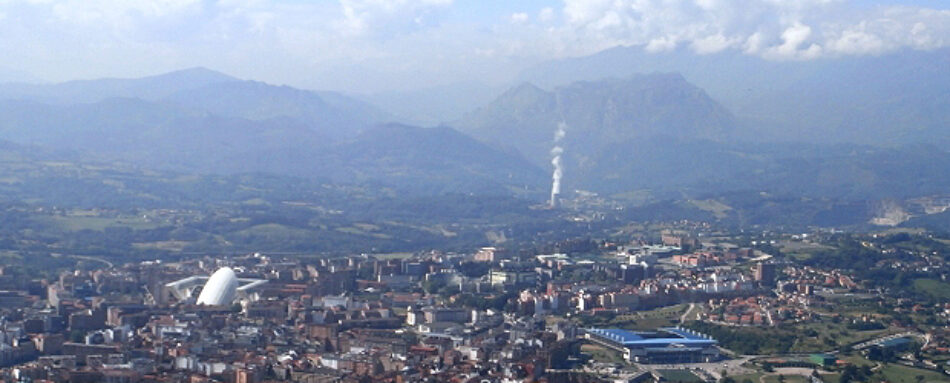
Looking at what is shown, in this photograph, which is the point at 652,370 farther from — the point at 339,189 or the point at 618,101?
the point at 618,101

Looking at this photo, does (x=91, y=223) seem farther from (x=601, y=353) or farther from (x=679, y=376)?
(x=679, y=376)

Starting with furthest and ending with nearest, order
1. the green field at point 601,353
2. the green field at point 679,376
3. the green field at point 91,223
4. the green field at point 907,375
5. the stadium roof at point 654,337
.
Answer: the green field at point 91,223, the stadium roof at point 654,337, the green field at point 601,353, the green field at point 679,376, the green field at point 907,375

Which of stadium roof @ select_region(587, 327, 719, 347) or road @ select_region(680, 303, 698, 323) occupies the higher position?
road @ select_region(680, 303, 698, 323)

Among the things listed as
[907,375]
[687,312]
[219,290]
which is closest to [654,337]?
[687,312]

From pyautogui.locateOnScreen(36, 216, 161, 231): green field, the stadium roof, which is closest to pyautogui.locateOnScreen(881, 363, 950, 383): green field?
the stadium roof

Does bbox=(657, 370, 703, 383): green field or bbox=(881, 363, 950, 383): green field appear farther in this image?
bbox=(657, 370, 703, 383): green field

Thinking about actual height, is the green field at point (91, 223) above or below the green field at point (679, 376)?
above

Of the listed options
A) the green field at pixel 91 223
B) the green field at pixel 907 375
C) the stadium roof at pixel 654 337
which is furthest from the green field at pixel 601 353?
the green field at pixel 91 223

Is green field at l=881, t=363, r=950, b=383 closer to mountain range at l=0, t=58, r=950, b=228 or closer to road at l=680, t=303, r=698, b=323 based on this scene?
road at l=680, t=303, r=698, b=323

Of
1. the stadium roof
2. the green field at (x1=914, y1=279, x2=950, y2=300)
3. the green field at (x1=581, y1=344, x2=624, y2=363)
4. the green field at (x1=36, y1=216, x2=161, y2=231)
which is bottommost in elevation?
the green field at (x1=581, y1=344, x2=624, y2=363)

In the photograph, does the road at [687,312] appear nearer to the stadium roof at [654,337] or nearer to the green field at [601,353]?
the stadium roof at [654,337]
